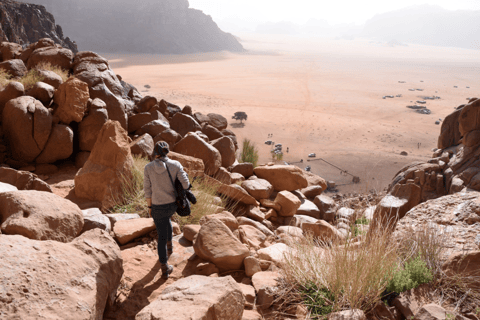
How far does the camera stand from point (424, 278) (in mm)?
3275

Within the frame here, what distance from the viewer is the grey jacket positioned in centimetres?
397

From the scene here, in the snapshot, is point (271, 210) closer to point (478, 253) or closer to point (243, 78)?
point (478, 253)

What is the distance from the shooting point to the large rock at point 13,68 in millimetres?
9945

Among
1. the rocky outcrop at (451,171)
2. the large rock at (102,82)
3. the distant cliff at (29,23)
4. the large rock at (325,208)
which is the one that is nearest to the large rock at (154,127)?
the large rock at (102,82)

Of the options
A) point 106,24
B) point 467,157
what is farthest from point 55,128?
point 106,24

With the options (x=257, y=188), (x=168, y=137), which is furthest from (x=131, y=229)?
(x=168, y=137)

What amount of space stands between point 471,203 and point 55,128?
8.82 meters

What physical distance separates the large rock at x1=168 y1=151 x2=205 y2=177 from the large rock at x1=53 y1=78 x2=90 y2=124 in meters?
3.08

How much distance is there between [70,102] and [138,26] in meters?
101

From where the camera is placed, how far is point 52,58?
1123 centimetres

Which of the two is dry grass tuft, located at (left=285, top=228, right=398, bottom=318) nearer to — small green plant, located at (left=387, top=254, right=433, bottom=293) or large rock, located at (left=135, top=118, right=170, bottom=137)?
small green plant, located at (left=387, top=254, right=433, bottom=293)

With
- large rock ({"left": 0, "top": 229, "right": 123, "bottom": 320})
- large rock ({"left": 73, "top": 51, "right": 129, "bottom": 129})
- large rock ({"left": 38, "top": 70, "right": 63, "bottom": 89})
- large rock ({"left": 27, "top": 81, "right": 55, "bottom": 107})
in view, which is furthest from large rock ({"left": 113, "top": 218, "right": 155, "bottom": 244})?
large rock ({"left": 38, "top": 70, "right": 63, "bottom": 89})

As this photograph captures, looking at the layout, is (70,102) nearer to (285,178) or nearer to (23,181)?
(23,181)

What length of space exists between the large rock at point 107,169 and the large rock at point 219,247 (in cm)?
259
